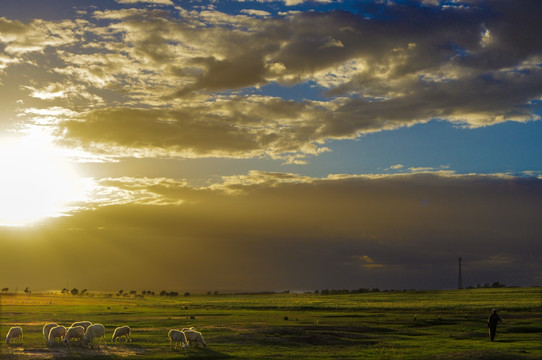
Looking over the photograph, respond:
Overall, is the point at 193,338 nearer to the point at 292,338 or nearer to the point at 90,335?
the point at 90,335

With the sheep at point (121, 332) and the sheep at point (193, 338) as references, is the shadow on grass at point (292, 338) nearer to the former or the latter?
the sheep at point (193, 338)

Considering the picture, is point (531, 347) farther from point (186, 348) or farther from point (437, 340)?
point (186, 348)

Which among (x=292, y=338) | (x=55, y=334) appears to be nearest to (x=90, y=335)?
(x=55, y=334)

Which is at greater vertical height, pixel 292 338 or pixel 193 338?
pixel 193 338

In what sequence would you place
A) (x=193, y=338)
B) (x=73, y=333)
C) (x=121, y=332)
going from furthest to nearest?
1. (x=121, y=332)
2. (x=73, y=333)
3. (x=193, y=338)

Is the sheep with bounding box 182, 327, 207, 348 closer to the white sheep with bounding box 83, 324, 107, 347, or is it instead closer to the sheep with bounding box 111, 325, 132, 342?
the sheep with bounding box 111, 325, 132, 342

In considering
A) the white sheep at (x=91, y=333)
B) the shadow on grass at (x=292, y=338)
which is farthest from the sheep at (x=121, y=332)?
the shadow on grass at (x=292, y=338)

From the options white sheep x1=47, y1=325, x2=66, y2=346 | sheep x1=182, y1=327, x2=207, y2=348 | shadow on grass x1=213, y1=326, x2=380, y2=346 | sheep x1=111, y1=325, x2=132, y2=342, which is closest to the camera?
sheep x1=182, y1=327, x2=207, y2=348

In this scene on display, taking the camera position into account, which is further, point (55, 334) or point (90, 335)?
point (55, 334)

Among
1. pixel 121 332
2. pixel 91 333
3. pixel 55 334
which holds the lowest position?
pixel 121 332

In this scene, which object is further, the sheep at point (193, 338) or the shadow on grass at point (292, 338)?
the shadow on grass at point (292, 338)

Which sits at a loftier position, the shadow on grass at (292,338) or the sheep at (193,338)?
the sheep at (193,338)

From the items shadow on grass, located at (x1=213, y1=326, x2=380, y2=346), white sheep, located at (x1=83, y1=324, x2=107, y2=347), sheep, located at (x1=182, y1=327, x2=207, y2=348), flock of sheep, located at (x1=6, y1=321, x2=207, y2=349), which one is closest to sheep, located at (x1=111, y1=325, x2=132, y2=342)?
flock of sheep, located at (x1=6, y1=321, x2=207, y2=349)

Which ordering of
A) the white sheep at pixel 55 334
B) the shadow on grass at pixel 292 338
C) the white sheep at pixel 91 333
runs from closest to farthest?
the white sheep at pixel 91 333, the white sheep at pixel 55 334, the shadow on grass at pixel 292 338
